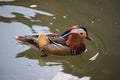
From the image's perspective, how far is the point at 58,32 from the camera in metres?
2.58

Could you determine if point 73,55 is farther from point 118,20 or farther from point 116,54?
point 118,20

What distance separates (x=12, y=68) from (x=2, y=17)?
27.3 inches

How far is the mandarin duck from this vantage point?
87.6 inches

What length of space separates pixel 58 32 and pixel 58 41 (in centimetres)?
35

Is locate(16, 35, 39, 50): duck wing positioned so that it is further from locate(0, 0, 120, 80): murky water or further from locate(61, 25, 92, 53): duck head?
locate(61, 25, 92, 53): duck head

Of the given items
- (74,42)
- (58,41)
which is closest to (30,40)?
(58,41)

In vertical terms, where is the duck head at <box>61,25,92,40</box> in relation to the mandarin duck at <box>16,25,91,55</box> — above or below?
above

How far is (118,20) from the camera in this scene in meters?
2.96

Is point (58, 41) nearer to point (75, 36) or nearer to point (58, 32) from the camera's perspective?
point (75, 36)

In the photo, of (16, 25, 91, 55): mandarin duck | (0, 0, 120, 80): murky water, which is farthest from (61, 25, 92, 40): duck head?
(0, 0, 120, 80): murky water

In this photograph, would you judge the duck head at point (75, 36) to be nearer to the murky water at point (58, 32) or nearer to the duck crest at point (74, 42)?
the duck crest at point (74, 42)

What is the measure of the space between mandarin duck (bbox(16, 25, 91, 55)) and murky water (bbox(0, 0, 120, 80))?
Result: 2.8 inches

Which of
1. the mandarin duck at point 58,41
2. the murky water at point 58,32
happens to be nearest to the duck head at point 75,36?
the mandarin duck at point 58,41

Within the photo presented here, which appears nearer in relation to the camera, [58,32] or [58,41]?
[58,41]
